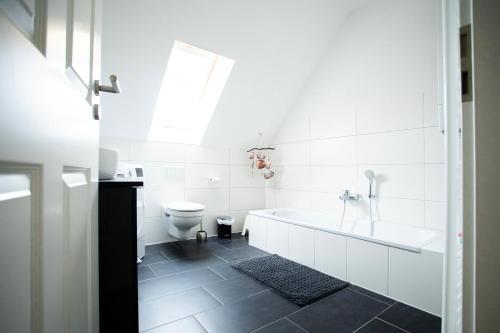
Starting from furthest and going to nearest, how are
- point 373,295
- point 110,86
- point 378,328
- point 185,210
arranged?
1. point 185,210
2. point 373,295
3. point 378,328
4. point 110,86

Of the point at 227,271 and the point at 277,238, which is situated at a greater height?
the point at 277,238

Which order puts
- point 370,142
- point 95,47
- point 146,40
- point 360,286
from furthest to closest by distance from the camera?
1. point 370,142
2. point 146,40
3. point 360,286
4. point 95,47

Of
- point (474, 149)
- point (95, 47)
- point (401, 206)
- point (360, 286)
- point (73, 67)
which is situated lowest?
point (360, 286)

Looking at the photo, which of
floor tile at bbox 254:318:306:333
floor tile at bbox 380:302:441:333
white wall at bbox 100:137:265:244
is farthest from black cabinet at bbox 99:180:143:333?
white wall at bbox 100:137:265:244

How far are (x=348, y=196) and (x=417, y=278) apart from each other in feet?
3.85

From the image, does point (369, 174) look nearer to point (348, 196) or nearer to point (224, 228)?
point (348, 196)

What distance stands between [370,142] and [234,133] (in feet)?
6.11

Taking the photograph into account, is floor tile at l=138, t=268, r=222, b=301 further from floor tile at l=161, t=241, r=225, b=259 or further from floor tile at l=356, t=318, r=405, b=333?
floor tile at l=356, t=318, r=405, b=333

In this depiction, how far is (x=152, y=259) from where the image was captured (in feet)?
8.67

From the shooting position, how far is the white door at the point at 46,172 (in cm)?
32

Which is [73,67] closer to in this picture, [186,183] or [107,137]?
[107,137]

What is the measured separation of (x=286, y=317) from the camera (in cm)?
161

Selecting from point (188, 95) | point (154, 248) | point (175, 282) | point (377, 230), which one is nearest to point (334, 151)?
point (377, 230)

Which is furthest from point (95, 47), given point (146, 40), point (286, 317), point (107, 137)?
point (107, 137)
